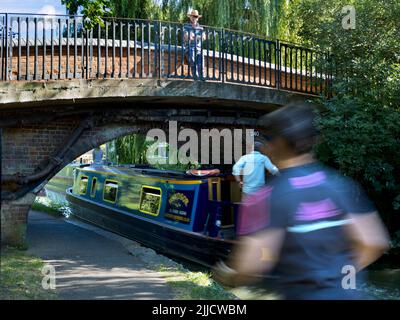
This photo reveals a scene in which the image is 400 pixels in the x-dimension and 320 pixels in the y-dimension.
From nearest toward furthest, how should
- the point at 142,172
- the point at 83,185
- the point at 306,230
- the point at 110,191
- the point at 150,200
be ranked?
the point at 306,230 < the point at 150,200 < the point at 142,172 < the point at 110,191 < the point at 83,185

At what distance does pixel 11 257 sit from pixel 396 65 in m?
8.13

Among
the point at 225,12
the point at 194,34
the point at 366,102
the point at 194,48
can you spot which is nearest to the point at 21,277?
the point at 194,48

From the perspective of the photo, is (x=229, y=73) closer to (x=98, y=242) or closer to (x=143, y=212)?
(x=143, y=212)

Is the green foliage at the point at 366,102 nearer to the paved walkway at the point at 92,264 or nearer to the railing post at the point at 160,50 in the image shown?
the railing post at the point at 160,50

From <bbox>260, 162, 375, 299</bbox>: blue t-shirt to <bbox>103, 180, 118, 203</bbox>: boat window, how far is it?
33.1ft

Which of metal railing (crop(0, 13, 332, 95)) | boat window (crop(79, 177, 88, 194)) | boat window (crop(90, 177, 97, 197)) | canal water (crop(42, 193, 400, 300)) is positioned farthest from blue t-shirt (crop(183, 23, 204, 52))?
boat window (crop(79, 177, 88, 194))

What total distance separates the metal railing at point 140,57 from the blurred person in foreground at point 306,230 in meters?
6.77

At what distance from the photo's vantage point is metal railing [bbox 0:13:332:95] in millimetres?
8352

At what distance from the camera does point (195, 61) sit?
973 cm

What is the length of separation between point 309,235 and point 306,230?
0.03 m

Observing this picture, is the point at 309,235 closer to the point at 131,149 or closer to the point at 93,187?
the point at 93,187

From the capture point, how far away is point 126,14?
13656 millimetres

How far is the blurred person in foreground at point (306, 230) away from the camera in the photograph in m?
2.36

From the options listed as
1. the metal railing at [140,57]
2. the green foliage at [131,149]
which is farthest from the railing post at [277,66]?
the green foliage at [131,149]
